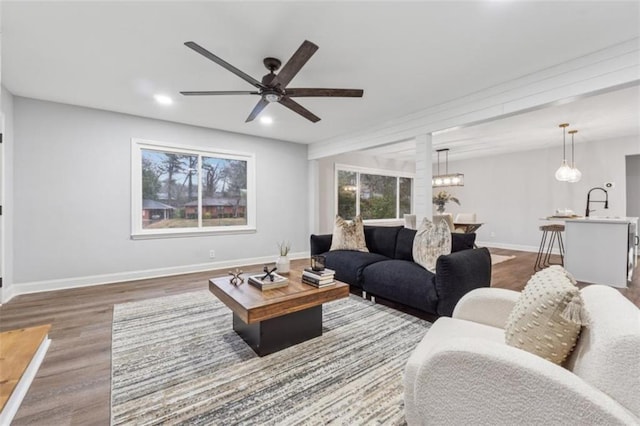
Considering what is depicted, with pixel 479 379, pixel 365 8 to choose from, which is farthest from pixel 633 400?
pixel 365 8

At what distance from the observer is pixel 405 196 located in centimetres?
876

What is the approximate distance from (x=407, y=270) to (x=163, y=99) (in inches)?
145

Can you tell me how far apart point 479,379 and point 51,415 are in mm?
2209

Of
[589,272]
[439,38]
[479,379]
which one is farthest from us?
[589,272]

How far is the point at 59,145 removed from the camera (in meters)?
3.79

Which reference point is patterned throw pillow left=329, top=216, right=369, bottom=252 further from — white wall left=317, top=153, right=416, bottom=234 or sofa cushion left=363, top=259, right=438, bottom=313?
white wall left=317, top=153, right=416, bottom=234

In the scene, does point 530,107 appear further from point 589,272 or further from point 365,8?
point 589,272

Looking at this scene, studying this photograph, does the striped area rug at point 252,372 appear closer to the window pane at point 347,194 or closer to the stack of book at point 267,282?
the stack of book at point 267,282

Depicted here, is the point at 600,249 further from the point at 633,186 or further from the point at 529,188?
the point at 633,186

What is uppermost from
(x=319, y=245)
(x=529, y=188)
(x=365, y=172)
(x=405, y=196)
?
(x=365, y=172)

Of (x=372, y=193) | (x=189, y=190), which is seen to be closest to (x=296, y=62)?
(x=189, y=190)

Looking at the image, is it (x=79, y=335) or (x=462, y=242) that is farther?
(x=462, y=242)

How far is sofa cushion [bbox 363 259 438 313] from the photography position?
8.52 ft

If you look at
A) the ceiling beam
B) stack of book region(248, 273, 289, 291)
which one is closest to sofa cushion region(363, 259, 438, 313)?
stack of book region(248, 273, 289, 291)
